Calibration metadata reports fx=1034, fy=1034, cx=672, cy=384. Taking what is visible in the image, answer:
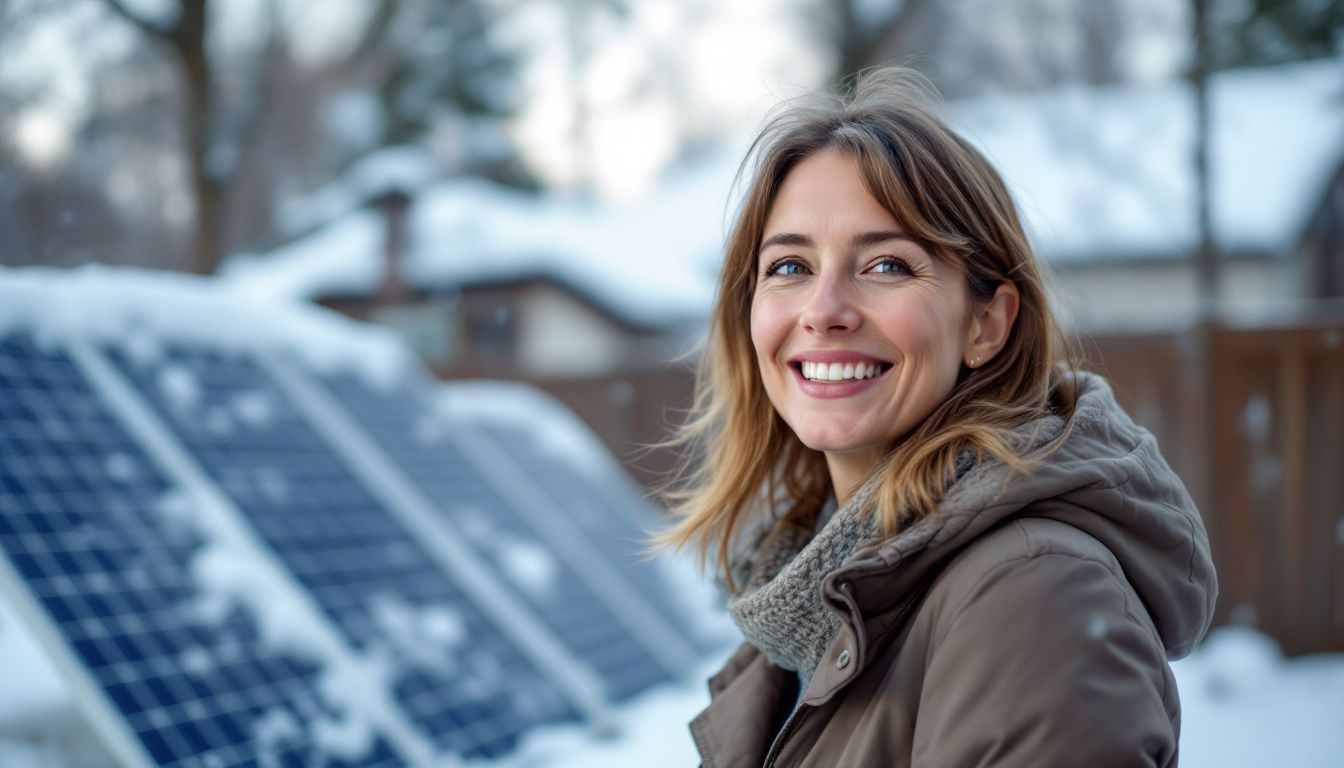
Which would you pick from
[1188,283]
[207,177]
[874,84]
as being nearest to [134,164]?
[207,177]

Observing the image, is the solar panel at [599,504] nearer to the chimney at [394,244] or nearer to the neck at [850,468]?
the neck at [850,468]

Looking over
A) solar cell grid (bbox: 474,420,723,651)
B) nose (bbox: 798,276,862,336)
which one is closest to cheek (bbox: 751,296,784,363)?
nose (bbox: 798,276,862,336)

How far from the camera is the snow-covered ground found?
2.98 metres

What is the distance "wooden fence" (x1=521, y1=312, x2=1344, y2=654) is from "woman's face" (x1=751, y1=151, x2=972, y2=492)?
397cm

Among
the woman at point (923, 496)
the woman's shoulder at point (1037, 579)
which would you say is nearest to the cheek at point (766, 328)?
the woman at point (923, 496)

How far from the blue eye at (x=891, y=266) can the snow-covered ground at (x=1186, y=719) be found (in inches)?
95.0

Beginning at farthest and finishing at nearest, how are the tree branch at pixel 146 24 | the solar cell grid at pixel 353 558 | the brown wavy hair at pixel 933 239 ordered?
the tree branch at pixel 146 24
the solar cell grid at pixel 353 558
the brown wavy hair at pixel 933 239

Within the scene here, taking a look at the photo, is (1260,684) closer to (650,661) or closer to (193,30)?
(650,661)

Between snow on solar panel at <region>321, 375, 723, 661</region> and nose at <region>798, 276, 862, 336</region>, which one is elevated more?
nose at <region>798, 276, 862, 336</region>

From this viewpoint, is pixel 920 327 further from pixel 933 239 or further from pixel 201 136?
pixel 201 136

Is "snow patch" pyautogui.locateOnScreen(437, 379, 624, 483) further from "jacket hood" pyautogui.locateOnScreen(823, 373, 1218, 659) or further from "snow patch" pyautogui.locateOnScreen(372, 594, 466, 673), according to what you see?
"jacket hood" pyautogui.locateOnScreen(823, 373, 1218, 659)

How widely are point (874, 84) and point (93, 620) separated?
7.98 ft

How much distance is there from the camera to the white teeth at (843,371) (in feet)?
5.37

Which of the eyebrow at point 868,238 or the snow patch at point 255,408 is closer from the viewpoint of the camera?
the eyebrow at point 868,238
